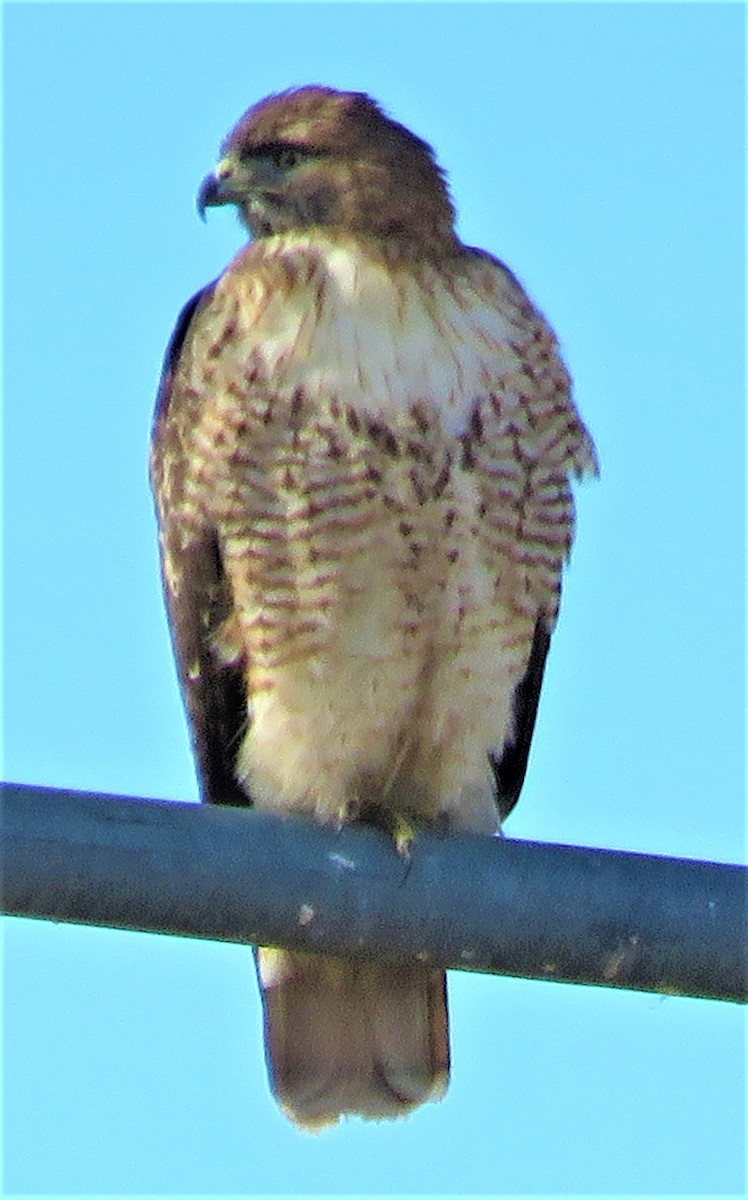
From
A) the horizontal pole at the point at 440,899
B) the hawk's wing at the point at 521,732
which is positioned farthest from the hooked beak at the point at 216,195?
the horizontal pole at the point at 440,899

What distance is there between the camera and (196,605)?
4.41 m

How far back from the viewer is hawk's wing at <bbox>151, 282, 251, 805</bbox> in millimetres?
4355

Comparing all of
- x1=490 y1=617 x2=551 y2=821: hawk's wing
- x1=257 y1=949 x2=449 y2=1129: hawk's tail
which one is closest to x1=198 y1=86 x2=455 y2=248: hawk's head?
x1=490 y1=617 x2=551 y2=821: hawk's wing

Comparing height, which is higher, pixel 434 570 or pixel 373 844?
pixel 434 570

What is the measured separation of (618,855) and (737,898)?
171 millimetres

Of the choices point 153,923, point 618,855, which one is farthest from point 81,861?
point 618,855

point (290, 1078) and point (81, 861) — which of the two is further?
point (290, 1078)

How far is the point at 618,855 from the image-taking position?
288cm

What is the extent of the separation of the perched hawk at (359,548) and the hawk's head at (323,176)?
0.12 feet

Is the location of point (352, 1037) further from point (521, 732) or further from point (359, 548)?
point (359, 548)

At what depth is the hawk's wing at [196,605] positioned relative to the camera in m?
4.36

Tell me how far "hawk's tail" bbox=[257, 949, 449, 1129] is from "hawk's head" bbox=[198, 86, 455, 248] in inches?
61.1

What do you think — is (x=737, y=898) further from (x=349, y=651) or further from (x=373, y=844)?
(x=349, y=651)

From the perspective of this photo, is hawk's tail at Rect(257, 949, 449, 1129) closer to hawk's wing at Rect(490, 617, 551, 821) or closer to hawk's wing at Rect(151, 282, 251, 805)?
hawk's wing at Rect(151, 282, 251, 805)
